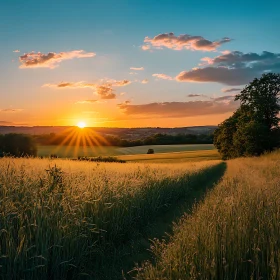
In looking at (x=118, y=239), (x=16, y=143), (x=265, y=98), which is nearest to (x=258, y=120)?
(x=265, y=98)

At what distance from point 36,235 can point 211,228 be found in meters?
3.08

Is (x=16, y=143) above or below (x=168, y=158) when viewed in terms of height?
above

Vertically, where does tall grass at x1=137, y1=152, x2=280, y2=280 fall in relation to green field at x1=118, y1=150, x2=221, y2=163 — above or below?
above

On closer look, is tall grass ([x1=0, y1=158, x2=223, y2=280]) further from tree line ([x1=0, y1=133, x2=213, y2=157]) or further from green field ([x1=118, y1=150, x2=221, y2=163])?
green field ([x1=118, y1=150, x2=221, y2=163])

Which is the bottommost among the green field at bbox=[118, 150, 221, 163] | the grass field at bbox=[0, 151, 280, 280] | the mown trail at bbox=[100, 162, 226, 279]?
the green field at bbox=[118, 150, 221, 163]

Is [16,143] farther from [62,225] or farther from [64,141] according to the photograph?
[62,225]

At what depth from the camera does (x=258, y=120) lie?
5278 cm

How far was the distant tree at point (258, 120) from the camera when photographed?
168 ft

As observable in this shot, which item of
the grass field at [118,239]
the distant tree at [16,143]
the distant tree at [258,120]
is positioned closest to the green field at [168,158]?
the distant tree at [258,120]

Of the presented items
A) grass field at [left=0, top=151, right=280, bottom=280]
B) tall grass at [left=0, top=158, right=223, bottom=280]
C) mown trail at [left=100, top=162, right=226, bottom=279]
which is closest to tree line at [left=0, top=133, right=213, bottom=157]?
mown trail at [left=100, top=162, right=226, bottom=279]

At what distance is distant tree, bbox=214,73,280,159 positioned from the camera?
168 ft

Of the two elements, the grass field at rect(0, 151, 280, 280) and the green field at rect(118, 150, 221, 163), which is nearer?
the grass field at rect(0, 151, 280, 280)

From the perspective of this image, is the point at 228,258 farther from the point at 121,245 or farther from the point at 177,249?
the point at 121,245

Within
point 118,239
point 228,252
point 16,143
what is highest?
A: point 16,143
